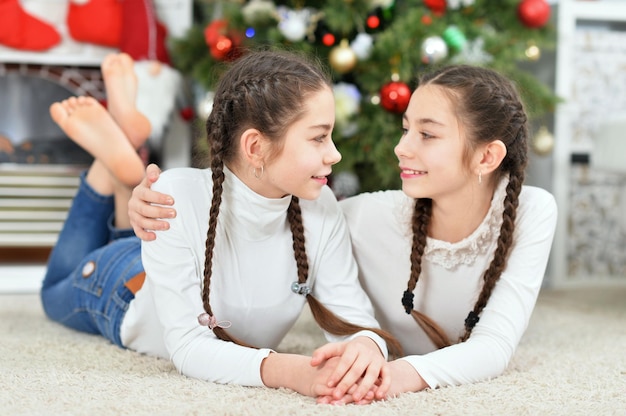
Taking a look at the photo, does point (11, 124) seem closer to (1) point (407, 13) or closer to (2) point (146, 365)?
(1) point (407, 13)

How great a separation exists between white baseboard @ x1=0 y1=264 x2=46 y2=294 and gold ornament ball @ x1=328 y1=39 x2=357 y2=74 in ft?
3.73

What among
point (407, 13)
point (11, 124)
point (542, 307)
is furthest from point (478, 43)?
point (11, 124)

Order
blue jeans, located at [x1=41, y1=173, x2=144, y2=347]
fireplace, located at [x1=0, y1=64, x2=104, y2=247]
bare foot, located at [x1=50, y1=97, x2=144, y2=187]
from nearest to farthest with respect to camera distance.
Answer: blue jeans, located at [x1=41, y1=173, x2=144, y2=347], bare foot, located at [x1=50, y1=97, x2=144, y2=187], fireplace, located at [x1=0, y1=64, x2=104, y2=247]

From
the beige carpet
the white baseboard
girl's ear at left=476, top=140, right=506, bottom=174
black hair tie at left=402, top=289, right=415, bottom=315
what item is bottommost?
the white baseboard

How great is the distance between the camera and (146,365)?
125cm

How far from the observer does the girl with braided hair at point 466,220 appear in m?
1.19

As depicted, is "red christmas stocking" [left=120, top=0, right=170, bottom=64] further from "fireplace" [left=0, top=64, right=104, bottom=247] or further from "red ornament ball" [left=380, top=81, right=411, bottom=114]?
"red ornament ball" [left=380, top=81, right=411, bottom=114]

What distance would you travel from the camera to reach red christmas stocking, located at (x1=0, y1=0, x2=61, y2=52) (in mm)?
2254

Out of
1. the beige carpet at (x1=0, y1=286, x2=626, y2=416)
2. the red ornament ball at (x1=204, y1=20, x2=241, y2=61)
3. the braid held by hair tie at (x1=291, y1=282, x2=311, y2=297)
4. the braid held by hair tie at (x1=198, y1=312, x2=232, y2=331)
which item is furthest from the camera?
the red ornament ball at (x1=204, y1=20, x2=241, y2=61)

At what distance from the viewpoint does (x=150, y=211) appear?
3.75 feet

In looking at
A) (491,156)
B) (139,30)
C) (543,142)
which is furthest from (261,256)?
(543,142)

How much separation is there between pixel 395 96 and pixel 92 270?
906mm

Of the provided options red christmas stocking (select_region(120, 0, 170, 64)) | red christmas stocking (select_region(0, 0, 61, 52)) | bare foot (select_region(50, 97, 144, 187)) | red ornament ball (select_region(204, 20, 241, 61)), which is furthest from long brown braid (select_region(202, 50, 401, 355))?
red christmas stocking (select_region(0, 0, 61, 52))

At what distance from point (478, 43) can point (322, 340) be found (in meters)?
1.05
